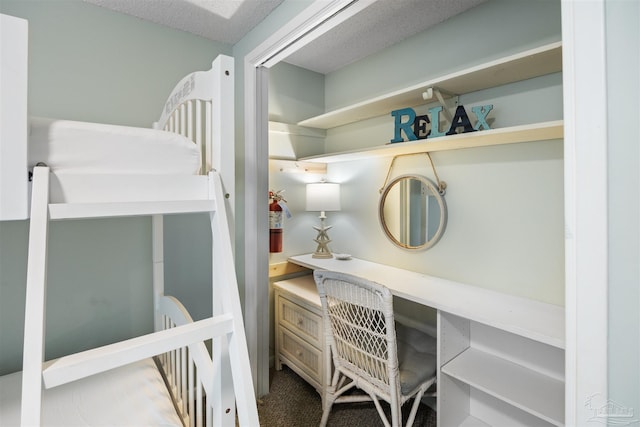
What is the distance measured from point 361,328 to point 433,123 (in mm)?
1189

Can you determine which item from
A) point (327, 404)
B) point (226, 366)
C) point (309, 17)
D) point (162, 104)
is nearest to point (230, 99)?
point (309, 17)

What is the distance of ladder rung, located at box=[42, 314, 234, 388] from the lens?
0.70 meters

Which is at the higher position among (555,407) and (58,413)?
(58,413)

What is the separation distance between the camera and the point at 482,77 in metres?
1.58

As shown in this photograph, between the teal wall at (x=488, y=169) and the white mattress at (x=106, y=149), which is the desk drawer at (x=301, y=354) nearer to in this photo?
the teal wall at (x=488, y=169)

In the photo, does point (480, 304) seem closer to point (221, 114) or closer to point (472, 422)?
point (472, 422)

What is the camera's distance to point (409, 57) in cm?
217

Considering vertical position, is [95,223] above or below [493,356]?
above

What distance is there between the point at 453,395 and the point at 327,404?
0.67 metres

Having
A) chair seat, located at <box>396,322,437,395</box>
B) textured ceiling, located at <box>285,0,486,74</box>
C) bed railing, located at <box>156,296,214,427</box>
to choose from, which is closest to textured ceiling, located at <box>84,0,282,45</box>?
textured ceiling, located at <box>285,0,486,74</box>

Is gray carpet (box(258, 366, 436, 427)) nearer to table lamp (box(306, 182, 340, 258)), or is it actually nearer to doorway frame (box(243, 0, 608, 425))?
table lamp (box(306, 182, 340, 258))

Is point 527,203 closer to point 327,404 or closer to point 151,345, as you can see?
point 327,404

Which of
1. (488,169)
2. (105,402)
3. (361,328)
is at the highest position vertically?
(488,169)

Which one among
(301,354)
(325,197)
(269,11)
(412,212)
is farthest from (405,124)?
(301,354)
